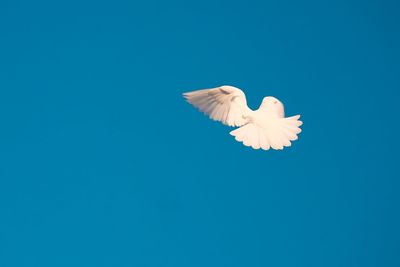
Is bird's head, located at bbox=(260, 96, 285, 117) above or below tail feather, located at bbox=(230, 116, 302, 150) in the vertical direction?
above

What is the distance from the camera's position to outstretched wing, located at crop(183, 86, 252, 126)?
2.51 metres

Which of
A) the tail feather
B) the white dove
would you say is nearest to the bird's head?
the white dove

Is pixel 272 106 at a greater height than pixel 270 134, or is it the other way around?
pixel 272 106

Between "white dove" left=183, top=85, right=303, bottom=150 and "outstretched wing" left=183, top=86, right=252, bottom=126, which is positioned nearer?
"white dove" left=183, top=85, right=303, bottom=150

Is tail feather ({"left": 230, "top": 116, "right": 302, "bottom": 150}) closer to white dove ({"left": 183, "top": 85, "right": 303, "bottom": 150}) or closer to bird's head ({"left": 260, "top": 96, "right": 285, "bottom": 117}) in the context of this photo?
white dove ({"left": 183, "top": 85, "right": 303, "bottom": 150})

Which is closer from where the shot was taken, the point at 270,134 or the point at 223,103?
the point at 270,134

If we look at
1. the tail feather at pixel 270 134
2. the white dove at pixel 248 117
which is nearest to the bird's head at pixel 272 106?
the white dove at pixel 248 117

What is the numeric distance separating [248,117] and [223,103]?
136 mm

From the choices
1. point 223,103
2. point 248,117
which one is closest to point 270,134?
point 248,117

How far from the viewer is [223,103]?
2568 mm

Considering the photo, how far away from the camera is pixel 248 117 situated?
248 centimetres

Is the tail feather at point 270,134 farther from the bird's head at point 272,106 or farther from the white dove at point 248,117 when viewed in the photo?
→ the bird's head at point 272,106

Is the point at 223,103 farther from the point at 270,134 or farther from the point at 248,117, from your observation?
the point at 270,134

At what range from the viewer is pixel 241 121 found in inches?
98.8
